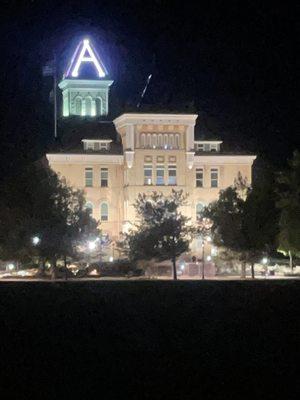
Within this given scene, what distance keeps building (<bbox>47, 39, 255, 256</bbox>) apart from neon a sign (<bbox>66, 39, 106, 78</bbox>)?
31.8 ft

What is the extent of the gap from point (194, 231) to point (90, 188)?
54.0ft

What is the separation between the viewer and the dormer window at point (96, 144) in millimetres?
93438

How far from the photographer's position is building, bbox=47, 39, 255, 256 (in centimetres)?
9150

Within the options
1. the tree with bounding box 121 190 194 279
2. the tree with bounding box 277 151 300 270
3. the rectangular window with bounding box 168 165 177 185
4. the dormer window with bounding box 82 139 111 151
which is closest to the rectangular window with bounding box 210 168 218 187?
the rectangular window with bounding box 168 165 177 185

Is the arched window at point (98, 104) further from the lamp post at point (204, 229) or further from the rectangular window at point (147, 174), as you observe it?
the lamp post at point (204, 229)

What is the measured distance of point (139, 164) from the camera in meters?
91.8

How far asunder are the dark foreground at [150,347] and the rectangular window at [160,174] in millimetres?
49352

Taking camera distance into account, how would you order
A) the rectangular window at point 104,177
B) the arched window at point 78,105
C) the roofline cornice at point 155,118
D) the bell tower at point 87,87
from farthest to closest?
1. the arched window at point 78,105
2. the bell tower at point 87,87
3. the rectangular window at point 104,177
4. the roofline cornice at point 155,118

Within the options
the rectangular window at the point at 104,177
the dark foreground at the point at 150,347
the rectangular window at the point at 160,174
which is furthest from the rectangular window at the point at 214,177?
the dark foreground at the point at 150,347

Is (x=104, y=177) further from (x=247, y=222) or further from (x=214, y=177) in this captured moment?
(x=247, y=222)

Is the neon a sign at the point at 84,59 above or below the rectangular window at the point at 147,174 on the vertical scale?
above

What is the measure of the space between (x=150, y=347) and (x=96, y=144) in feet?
230

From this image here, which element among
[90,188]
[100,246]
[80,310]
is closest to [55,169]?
[90,188]

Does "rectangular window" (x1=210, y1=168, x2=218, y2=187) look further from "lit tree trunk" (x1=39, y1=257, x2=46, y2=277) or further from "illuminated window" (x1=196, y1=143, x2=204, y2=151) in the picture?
"lit tree trunk" (x1=39, y1=257, x2=46, y2=277)
